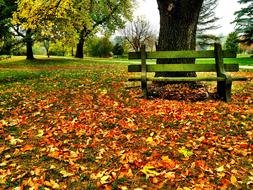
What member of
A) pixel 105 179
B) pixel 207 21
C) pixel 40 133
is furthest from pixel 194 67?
pixel 207 21

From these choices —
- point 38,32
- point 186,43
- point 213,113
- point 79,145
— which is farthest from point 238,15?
point 79,145

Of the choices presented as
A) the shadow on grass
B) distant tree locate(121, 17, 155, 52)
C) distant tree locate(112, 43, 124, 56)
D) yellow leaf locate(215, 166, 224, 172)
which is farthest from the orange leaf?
distant tree locate(121, 17, 155, 52)

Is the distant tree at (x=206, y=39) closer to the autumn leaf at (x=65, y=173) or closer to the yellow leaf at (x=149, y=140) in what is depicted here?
the yellow leaf at (x=149, y=140)

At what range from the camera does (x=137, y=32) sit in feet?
203

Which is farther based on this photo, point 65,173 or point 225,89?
point 225,89

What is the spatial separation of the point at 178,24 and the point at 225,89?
2412 millimetres

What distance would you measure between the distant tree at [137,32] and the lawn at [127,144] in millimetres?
55801

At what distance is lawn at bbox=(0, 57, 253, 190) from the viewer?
360cm

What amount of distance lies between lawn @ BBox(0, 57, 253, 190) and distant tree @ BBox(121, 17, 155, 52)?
183 ft

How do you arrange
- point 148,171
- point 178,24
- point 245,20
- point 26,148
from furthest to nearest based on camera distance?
point 245,20, point 178,24, point 26,148, point 148,171

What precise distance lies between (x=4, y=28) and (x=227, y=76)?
9.71 metres

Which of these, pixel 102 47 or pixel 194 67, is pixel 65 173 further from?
pixel 102 47

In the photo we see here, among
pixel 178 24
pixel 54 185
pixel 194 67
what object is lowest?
pixel 54 185

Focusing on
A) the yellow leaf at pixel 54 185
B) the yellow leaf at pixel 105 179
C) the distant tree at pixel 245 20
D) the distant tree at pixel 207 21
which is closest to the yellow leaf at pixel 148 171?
the yellow leaf at pixel 105 179
